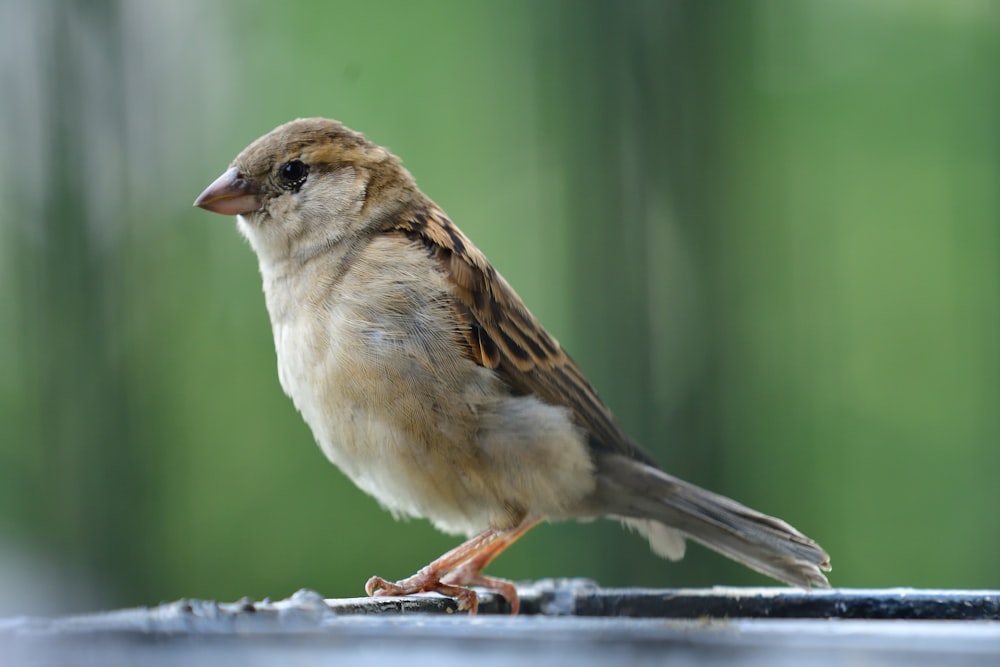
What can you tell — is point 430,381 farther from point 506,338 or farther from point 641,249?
point 641,249

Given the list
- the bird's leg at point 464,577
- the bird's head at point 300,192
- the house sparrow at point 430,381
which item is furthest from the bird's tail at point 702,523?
the bird's head at point 300,192

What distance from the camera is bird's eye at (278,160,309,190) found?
7.90 feet

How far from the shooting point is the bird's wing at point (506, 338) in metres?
2.26

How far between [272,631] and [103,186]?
2654mm

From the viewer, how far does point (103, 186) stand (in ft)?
10.9

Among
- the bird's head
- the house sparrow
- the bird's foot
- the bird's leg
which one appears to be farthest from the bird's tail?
the bird's head

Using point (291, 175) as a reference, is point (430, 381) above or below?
below

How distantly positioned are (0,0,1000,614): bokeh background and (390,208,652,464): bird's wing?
1147 mm

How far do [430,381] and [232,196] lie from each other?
0.66m

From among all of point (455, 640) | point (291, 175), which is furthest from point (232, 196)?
point (455, 640)

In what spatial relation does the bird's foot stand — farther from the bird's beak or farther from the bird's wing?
the bird's beak

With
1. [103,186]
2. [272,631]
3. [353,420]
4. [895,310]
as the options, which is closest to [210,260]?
[103,186]

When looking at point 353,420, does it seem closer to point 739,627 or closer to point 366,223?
point 366,223

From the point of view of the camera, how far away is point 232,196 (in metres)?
2.35
